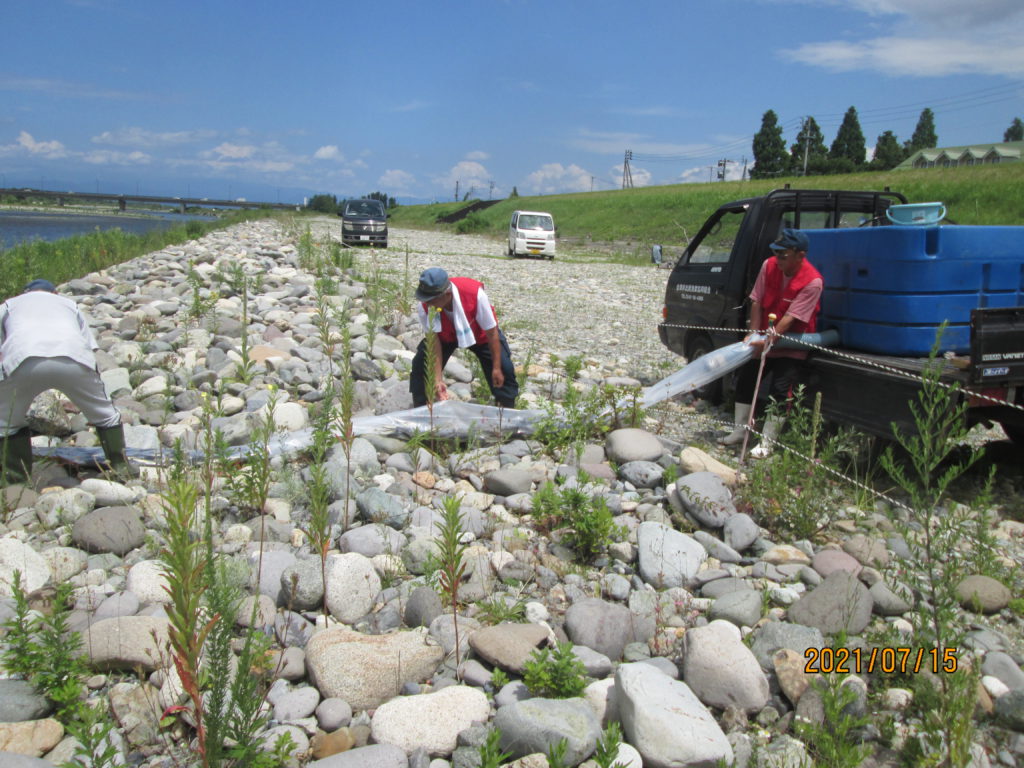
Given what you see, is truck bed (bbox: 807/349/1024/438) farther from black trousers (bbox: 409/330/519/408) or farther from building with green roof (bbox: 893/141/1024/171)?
building with green roof (bbox: 893/141/1024/171)

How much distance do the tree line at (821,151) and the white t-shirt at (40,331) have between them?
243ft

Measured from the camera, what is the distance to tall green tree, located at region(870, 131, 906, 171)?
273ft

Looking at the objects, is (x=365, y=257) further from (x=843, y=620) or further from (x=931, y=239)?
(x=843, y=620)

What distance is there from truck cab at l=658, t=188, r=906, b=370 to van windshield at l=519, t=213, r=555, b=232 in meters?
20.7

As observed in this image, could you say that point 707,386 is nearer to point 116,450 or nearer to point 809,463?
point 809,463

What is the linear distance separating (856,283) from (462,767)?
4912 millimetres

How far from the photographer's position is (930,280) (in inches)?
215

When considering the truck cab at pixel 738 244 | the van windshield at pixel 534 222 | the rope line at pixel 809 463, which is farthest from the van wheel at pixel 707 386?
the van windshield at pixel 534 222

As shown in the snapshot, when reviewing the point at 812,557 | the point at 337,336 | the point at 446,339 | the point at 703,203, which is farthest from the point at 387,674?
the point at 703,203

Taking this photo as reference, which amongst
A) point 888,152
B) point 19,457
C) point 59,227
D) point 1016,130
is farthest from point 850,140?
point 19,457

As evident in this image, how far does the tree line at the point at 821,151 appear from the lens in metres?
74.4

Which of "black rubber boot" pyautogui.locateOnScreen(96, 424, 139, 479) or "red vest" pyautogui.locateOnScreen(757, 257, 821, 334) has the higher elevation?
"red vest" pyautogui.locateOnScreen(757, 257, 821, 334)
